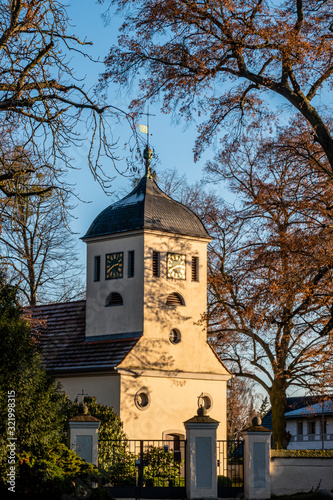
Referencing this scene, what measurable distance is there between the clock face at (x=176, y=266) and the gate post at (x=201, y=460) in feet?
38.8

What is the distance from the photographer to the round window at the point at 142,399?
28703 millimetres

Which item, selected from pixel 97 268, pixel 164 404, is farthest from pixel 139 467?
pixel 97 268

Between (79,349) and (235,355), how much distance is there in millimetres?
6510

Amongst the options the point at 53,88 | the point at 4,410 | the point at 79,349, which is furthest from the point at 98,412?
the point at 53,88

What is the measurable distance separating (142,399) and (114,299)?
4.33 m

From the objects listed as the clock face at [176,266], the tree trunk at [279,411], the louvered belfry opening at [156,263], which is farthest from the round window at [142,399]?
the tree trunk at [279,411]

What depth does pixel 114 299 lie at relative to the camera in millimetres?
31391

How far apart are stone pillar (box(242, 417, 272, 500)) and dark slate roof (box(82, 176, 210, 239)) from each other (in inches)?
462

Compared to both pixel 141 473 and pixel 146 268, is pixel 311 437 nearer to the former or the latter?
pixel 146 268

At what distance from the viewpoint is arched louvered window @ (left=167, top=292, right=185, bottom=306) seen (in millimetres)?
30969

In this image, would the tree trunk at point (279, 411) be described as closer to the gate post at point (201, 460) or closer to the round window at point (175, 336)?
the round window at point (175, 336)

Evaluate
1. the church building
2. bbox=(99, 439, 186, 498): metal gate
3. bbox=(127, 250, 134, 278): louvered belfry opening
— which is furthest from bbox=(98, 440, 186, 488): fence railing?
bbox=(127, 250, 134, 278): louvered belfry opening

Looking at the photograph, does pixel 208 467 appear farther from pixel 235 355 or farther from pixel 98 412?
pixel 235 355

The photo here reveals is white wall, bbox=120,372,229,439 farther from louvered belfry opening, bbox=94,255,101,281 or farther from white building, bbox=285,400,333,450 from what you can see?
white building, bbox=285,400,333,450
